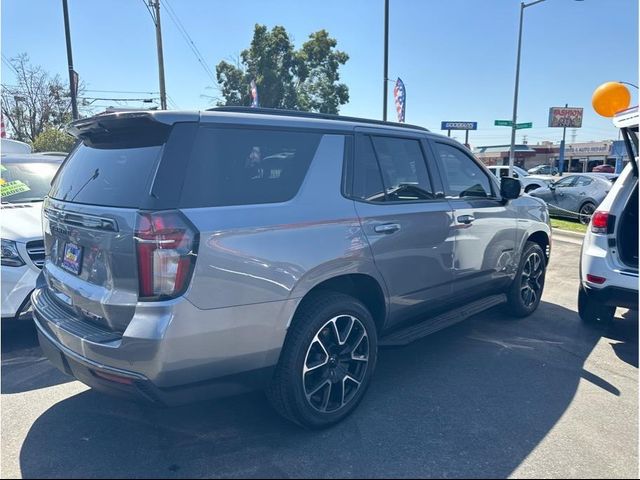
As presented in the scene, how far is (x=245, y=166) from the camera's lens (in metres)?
2.70

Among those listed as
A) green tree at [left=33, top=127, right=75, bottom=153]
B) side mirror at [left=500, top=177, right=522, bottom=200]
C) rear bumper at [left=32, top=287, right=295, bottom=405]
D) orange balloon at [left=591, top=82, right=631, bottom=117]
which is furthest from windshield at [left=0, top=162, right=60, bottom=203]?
green tree at [left=33, top=127, right=75, bottom=153]

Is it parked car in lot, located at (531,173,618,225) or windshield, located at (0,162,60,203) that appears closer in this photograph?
windshield, located at (0,162,60,203)

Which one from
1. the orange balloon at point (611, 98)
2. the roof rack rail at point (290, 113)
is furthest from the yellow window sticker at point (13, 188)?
the orange balloon at point (611, 98)

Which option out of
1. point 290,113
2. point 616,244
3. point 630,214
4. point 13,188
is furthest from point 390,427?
point 13,188

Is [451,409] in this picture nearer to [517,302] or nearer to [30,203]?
[517,302]

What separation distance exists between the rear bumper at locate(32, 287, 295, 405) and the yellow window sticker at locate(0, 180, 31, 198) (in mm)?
3389

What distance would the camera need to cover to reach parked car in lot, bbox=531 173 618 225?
13.8 metres

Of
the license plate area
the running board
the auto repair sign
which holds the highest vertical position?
the auto repair sign

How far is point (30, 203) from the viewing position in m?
5.16

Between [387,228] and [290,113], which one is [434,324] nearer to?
[387,228]

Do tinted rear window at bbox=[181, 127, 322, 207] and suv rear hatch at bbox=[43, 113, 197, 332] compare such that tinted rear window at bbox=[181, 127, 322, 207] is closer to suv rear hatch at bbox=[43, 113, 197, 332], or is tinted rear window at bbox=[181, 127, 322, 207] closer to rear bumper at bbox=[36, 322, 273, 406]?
suv rear hatch at bbox=[43, 113, 197, 332]

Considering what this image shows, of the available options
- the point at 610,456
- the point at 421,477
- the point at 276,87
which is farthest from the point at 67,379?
the point at 276,87

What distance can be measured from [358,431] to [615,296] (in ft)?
9.11

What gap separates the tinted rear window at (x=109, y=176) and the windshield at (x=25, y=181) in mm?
2637
